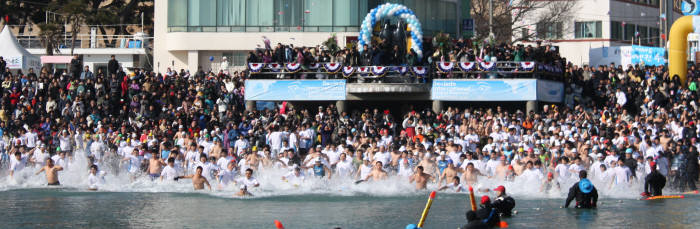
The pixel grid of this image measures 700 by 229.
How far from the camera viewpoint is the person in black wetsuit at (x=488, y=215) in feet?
67.1

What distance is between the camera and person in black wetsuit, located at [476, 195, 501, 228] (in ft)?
67.1

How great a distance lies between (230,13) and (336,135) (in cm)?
1325

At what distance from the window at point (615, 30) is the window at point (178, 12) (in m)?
26.3

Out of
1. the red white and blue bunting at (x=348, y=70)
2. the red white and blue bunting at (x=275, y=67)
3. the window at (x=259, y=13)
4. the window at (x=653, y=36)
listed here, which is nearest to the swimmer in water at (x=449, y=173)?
the red white and blue bunting at (x=348, y=70)

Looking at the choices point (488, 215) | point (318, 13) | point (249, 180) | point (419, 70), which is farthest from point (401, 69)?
point (488, 215)

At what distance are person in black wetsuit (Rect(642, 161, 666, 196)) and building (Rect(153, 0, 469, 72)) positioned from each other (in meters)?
19.2

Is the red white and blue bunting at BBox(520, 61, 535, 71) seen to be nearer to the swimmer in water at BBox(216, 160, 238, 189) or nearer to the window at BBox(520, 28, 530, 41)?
the swimmer in water at BBox(216, 160, 238, 189)

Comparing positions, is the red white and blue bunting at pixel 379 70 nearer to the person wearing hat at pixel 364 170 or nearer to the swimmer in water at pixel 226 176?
the person wearing hat at pixel 364 170

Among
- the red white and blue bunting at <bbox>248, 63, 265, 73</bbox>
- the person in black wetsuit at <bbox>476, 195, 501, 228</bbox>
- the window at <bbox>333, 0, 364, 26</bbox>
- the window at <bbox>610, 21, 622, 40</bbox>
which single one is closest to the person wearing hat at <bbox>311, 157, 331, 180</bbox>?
the person in black wetsuit at <bbox>476, 195, 501, 228</bbox>

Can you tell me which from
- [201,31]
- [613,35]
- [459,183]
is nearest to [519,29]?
[613,35]

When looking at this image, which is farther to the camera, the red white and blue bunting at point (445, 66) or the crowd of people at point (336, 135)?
the red white and blue bunting at point (445, 66)

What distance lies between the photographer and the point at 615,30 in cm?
6178

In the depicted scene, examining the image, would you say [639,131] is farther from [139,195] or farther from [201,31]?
[201,31]

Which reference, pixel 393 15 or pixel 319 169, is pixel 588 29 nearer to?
pixel 393 15
